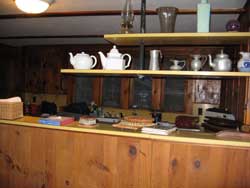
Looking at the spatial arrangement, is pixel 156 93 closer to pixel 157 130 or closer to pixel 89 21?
pixel 89 21

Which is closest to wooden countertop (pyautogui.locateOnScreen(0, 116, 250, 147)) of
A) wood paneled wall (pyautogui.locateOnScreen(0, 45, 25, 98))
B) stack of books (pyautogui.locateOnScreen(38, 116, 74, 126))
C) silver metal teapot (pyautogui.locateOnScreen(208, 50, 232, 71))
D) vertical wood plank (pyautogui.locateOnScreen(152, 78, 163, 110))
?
stack of books (pyautogui.locateOnScreen(38, 116, 74, 126))

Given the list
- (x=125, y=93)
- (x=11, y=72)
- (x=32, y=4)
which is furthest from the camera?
(x=11, y=72)

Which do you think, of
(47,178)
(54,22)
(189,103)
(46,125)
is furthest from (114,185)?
(189,103)

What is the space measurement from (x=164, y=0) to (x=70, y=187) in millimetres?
1811

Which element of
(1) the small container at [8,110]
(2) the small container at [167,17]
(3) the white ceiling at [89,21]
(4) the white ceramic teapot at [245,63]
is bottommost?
(1) the small container at [8,110]

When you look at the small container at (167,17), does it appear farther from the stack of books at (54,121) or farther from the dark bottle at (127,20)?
the stack of books at (54,121)

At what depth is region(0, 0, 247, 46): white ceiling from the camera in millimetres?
2160

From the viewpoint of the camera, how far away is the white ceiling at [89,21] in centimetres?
216

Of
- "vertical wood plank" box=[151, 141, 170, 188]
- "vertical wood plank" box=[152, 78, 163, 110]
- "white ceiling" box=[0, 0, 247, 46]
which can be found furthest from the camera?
"vertical wood plank" box=[152, 78, 163, 110]

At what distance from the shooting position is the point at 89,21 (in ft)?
9.36

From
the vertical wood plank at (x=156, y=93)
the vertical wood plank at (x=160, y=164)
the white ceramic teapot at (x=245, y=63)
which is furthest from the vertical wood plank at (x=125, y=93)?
the white ceramic teapot at (x=245, y=63)

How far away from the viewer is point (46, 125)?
1.87 meters

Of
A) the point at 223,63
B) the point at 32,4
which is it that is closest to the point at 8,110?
the point at 32,4

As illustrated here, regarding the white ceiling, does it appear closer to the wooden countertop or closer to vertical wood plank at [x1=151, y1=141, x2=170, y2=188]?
the wooden countertop
